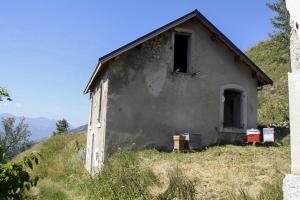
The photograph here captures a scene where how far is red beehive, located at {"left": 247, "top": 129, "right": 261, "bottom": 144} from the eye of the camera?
13567 millimetres

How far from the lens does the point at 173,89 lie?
46.4 feet

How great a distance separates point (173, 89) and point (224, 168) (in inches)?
222

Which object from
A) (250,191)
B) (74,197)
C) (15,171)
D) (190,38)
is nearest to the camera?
(15,171)

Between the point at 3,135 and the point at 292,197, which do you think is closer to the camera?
the point at 292,197

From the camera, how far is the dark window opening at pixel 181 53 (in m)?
15.1

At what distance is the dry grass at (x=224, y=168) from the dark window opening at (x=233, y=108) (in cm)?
305

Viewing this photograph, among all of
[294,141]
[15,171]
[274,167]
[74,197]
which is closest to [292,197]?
[294,141]

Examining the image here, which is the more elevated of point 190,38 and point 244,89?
point 190,38

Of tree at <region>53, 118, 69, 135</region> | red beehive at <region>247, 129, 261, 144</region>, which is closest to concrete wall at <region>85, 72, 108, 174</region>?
red beehive at <region>247, 129, 261, 144</region>

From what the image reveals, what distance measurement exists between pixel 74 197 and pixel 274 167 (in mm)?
5821

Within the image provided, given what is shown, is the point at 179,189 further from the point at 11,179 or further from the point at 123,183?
the point at 11,179

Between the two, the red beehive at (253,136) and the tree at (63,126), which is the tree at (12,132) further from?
the red beehive at (253,136)

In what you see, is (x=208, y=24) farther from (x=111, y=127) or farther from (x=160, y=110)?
(x=111, y=127)

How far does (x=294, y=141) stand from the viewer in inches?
59.7
